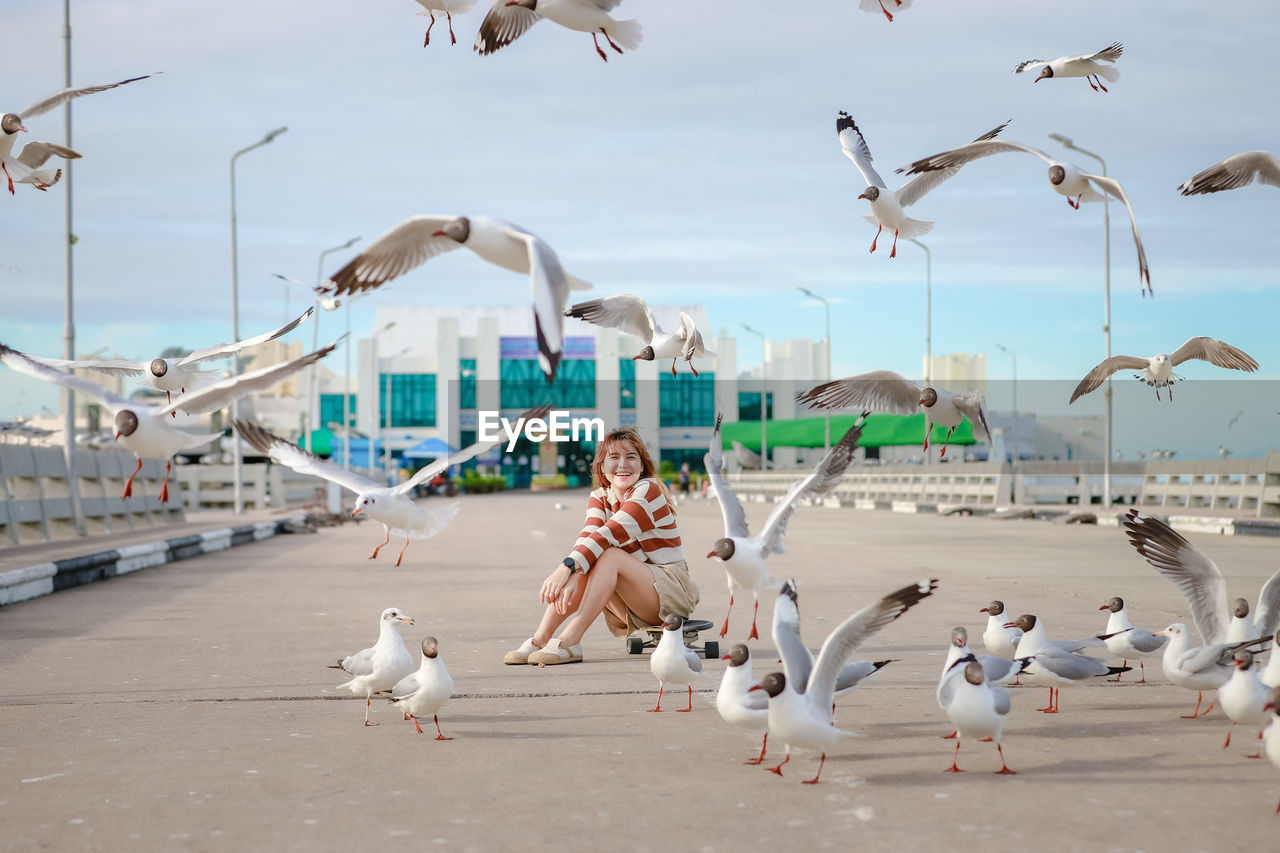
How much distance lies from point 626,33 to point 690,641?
397cm

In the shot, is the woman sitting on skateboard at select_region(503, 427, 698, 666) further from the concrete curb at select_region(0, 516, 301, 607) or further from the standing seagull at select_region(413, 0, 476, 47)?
the concrete curb at select_region(0, 516, 301, 607)

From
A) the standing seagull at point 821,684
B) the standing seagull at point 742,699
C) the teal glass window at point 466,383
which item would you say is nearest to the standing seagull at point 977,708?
the standing seagull at point 821,684

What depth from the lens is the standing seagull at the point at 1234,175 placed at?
18.0 ft

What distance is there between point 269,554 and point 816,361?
70.4 metres

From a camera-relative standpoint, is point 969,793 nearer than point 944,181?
Yes

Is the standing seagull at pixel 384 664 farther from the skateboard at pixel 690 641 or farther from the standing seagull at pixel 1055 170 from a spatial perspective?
the standing seagull at pixel 1055 170

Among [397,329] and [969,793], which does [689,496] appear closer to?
[397,329]

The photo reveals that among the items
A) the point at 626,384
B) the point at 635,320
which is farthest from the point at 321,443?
the point at 635,320

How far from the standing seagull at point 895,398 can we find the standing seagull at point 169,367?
Result: 8.50 feet

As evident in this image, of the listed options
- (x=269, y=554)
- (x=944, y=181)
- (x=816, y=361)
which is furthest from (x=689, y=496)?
(x=944, y=181)

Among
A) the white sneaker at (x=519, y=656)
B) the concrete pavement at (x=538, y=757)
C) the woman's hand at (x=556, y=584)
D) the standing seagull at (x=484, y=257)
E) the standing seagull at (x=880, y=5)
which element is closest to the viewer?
the standing seagull at (x=484, y=257)

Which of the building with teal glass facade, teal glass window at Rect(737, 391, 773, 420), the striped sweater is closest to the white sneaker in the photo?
the striped sweater

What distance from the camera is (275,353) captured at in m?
78.2

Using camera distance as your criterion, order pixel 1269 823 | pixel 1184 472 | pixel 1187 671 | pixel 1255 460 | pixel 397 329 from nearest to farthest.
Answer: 1. pixel 1269 823
2. pixel 1187 671
3. pixel 1255 460
4. pixel 1184 472
5. pixel 397 329
